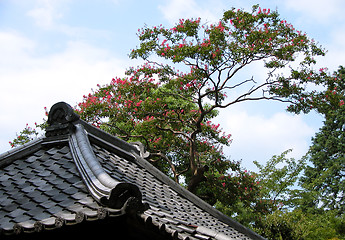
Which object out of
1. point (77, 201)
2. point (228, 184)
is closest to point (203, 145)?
point (228, 184)

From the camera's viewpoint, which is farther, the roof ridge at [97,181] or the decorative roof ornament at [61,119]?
the decorative roof ornament at [61,119]

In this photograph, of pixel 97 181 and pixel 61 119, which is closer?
pixel 97 181

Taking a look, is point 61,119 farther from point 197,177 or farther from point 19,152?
point 197,177

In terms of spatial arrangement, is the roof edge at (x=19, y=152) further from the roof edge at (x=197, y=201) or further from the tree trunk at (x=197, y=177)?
the tree trunk at (x=197, y=177)

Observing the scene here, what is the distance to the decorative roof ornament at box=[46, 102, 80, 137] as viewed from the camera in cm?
488

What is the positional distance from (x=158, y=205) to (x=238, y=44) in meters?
9.94

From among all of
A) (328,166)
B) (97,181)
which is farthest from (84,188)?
(328,166)

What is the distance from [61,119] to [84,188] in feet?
5.34

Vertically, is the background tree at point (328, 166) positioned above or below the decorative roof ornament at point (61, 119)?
above

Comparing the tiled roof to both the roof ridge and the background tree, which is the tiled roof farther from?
the background tree

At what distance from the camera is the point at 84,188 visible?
11.8ft

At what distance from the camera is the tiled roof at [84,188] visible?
294cm

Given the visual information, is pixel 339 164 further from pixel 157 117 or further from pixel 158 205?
pixel 158 205

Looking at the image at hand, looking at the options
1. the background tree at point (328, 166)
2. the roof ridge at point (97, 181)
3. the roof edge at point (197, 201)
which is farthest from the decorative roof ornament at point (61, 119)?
the background tree at point (328, 166)
